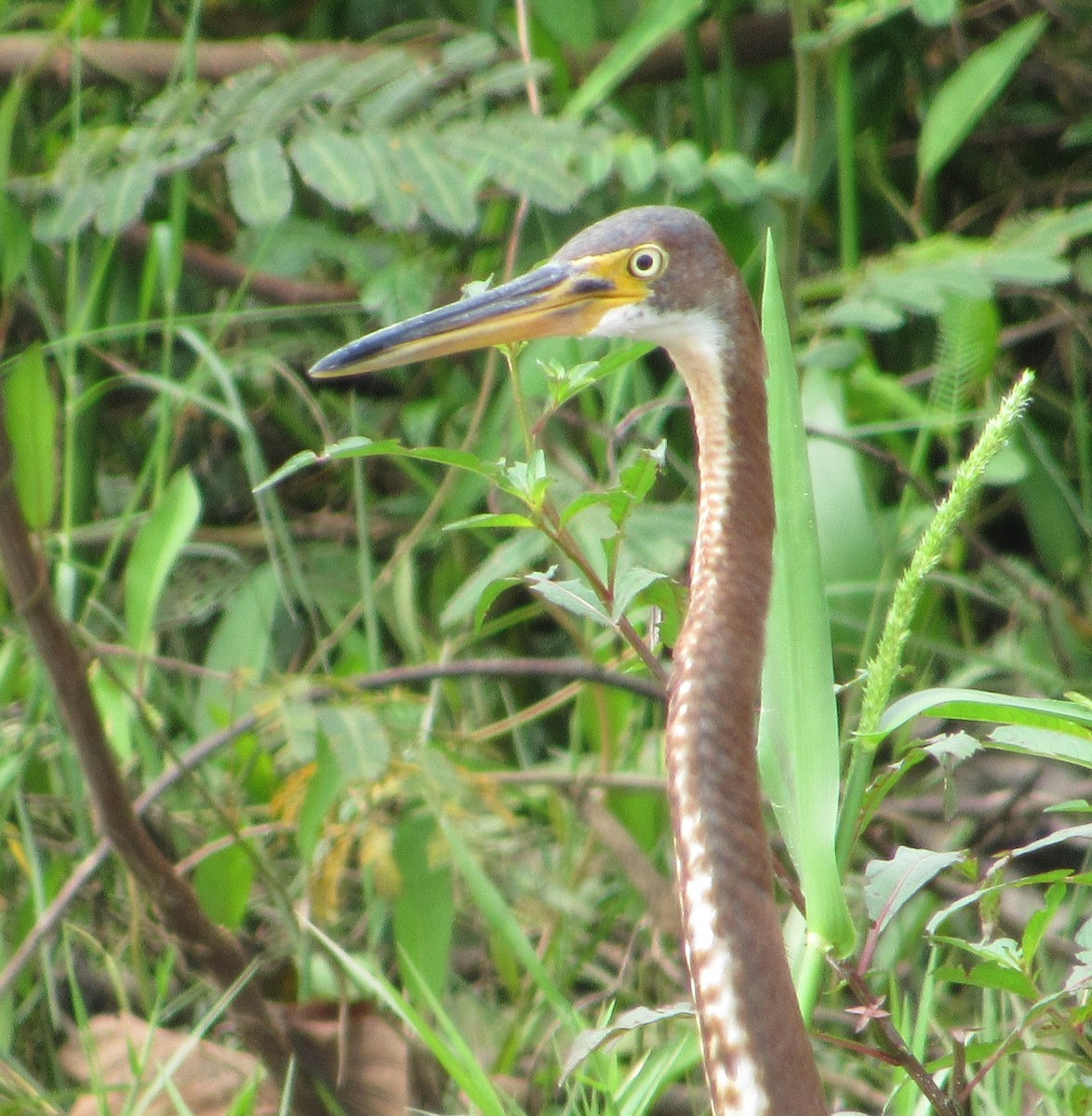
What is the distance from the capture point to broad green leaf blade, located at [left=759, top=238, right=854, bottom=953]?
114 centimetres

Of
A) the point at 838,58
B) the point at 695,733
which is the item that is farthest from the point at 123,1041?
the point at 838,58

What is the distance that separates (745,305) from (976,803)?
3.90 ft

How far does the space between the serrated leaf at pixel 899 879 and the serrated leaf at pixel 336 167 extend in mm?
1119

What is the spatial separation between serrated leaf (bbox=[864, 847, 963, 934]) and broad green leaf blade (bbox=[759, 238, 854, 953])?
23 millimetres

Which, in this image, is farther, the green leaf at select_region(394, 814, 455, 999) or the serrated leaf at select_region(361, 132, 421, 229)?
the serrated leaf at select_region(361, 132, 421, 229)

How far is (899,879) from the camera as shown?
1137 mm

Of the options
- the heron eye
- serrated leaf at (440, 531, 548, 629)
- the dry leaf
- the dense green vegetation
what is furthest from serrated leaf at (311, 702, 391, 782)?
the heron eye

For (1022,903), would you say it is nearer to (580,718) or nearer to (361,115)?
(580,718)

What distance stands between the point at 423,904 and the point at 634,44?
1.11m

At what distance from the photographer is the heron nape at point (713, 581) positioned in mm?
1105

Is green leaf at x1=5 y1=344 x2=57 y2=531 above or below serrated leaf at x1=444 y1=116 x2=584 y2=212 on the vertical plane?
below

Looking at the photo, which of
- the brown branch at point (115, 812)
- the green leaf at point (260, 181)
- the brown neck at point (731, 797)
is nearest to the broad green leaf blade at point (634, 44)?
the green leaf at point (260, 181)

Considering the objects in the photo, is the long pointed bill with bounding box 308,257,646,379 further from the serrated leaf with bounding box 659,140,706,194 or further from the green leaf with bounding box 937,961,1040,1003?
the serrated leaf with bounding box 659,140,706,194

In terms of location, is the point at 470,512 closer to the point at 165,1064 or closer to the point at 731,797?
the point at 165,1064
